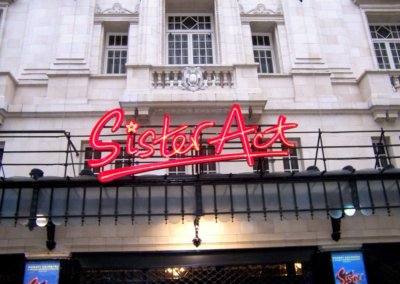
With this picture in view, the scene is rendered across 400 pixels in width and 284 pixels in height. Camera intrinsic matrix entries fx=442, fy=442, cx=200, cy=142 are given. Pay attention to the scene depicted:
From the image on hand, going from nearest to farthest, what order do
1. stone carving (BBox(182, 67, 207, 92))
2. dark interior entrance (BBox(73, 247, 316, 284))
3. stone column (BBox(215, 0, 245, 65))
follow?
dark interior entrance (BBox(73, 247, 316, 284))
stone carving (BBox(182, 67, 207, 92))
stone column (BBox(215, 0, 245, 65))

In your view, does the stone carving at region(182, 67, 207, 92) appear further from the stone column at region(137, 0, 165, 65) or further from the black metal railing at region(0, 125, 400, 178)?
the black metal railing at region(0, 125, 400, 178)

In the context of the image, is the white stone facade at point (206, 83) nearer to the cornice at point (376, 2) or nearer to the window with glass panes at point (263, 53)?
the cornice at point (376, 2)

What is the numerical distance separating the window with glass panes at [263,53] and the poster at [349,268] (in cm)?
753

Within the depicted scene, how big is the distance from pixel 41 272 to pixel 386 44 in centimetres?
1523

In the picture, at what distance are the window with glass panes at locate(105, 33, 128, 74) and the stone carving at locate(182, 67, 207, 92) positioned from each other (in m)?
2.74

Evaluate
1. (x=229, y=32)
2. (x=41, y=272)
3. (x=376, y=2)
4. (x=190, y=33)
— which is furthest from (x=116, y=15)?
(x=376, y=2)

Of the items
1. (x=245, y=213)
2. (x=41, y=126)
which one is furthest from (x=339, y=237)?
(x=41, y=126)

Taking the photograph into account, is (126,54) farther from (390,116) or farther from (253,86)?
(390,116)

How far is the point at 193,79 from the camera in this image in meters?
15.5

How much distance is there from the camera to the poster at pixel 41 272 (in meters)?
12.5

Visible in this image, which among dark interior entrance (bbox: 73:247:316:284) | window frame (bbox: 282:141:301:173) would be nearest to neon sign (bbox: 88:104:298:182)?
window frame (bbox: 282:141:301:173)

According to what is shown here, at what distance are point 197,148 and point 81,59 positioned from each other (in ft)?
21.0

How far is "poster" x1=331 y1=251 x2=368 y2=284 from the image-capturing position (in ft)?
41.8

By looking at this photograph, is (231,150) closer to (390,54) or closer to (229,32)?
(229,32)
